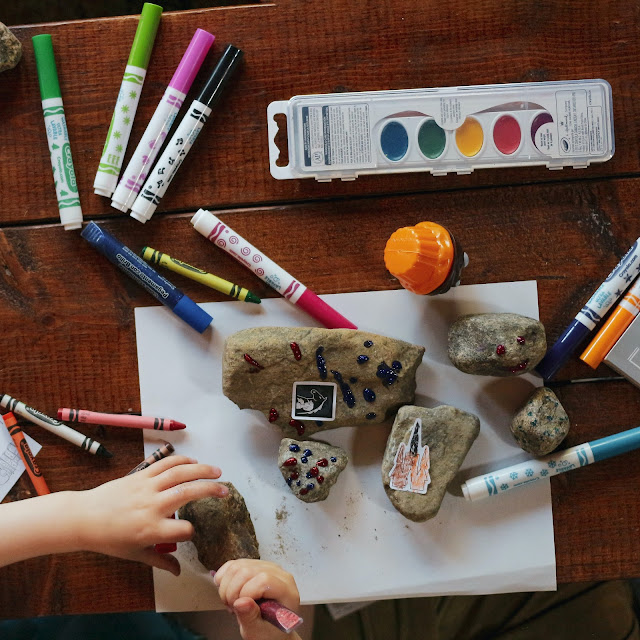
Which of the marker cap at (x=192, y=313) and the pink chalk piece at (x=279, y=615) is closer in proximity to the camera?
the pink chalk piece at (x=279, y=615)

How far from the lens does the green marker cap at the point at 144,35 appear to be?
0.81m

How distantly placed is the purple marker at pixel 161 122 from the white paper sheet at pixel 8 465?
1.04ft

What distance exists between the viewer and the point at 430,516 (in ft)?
2.63

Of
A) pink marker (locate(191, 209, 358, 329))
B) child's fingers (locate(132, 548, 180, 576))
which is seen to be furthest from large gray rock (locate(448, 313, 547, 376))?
child's fingers (locate(132, 548, 180, 576))

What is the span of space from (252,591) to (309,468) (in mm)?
151

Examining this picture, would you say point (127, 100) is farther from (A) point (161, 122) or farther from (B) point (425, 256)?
(B) point (425, 256)

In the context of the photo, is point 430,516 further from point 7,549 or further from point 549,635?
point 7,549

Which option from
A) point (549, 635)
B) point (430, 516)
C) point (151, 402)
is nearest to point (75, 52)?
point (151, 402)

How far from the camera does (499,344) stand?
776mm

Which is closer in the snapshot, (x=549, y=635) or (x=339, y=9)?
(x=339, y=9)

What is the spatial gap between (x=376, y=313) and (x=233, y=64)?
337mm

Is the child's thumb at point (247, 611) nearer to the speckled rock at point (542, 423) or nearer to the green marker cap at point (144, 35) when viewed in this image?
the speckled rock at point (542, 423)

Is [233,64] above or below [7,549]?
above

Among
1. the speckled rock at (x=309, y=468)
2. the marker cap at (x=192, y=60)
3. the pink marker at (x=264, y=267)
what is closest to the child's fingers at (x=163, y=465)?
the speckled rock at (x=309, y=468)
